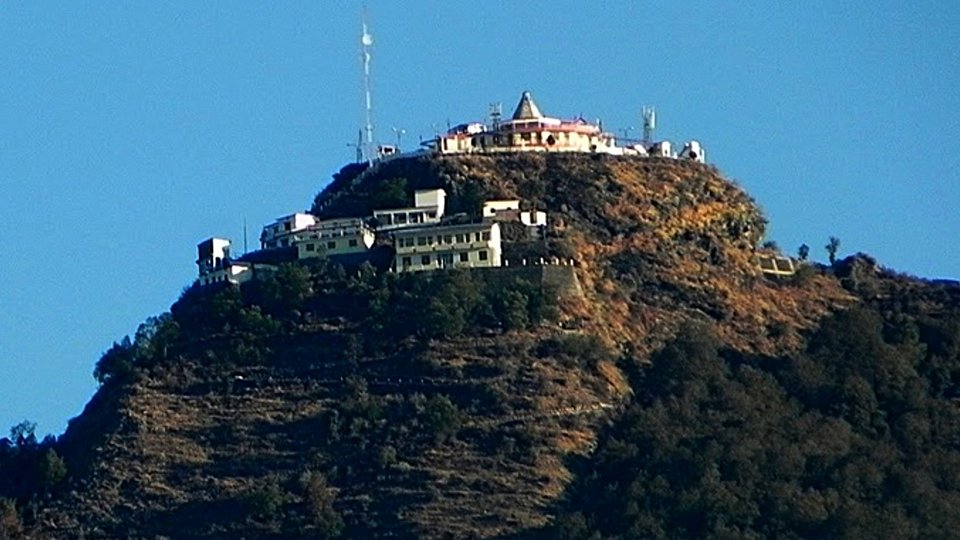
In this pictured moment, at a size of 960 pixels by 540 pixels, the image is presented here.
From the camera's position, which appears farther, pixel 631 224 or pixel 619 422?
pixel 631 224

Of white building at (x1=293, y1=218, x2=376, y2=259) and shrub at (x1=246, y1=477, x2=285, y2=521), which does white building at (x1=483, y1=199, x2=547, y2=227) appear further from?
shrub at (x1=246, y1=477, x2=285, y2=521)

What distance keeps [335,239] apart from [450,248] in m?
4.86

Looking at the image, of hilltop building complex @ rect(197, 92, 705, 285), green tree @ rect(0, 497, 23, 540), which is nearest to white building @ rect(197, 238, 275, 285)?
hilltop building complex @ rect(197, 92, 705, 285)

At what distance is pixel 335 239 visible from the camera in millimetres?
159250

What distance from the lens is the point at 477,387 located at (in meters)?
149

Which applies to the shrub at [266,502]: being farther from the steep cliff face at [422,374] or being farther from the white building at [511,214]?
the white building at [511,214]

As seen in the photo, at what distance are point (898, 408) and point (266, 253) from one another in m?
23.9

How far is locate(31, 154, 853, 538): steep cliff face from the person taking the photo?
144m

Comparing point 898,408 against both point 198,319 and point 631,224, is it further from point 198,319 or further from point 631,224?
point 198,319

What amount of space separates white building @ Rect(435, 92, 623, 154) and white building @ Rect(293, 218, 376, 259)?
6.19 metres

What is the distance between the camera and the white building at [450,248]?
513 feet

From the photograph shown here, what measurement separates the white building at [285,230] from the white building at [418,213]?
A: 2572 millimetres

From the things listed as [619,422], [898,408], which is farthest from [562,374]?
[898,408]

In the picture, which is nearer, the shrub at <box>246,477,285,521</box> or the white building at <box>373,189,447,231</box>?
the shrub at <box>246,477,285,521</box>
